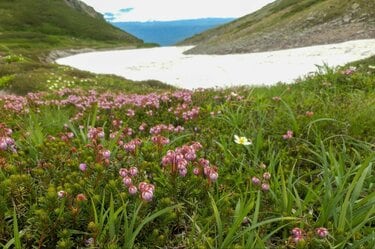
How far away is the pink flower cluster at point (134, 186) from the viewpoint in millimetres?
2789

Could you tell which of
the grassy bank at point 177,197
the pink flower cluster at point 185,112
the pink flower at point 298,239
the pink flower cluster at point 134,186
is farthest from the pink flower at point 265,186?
the pink flower cluster at point 185,112

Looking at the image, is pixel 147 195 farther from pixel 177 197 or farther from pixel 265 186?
pixel 265 186

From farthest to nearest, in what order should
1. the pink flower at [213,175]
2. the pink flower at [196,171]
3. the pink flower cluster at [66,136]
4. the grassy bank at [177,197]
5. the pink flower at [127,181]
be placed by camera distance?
the pink flower cluster at [66,136] → the pink flower at [196,171] → the pink flower at [213,175] → the pink flower at [127,181] → the grassy bank at [177,197]

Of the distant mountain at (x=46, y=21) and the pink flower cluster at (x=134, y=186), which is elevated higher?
the distant mountain at (x=46, y=21)

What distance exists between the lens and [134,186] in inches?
116

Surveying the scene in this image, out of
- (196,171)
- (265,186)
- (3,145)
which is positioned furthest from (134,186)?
(3,145)

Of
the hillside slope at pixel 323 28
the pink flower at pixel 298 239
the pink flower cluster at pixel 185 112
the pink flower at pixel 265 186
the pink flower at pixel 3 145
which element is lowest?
the pink flower at pixel 298 239

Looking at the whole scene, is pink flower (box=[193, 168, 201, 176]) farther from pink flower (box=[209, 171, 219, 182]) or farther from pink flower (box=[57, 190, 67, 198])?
pink flower (box=[57, 190, 67, 198])

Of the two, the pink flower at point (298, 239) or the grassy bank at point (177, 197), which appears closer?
the pink flower at point (298, 239)

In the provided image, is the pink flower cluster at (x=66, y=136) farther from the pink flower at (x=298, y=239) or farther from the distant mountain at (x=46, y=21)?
the distant mountain at (x=46, y=21)

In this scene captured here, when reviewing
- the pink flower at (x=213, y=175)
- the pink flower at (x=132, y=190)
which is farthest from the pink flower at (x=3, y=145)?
the pink flower at (x=213, y=175)

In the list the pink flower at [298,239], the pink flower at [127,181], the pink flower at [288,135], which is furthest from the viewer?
the pink flower at [288,135]

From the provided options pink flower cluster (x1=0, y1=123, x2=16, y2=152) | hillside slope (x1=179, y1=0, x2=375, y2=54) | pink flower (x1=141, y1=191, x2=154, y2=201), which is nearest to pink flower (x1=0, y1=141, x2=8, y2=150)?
pink flower cluster (x1=0, y1=123, x2=16, y2=152)

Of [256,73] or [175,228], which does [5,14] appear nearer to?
[256,73]
